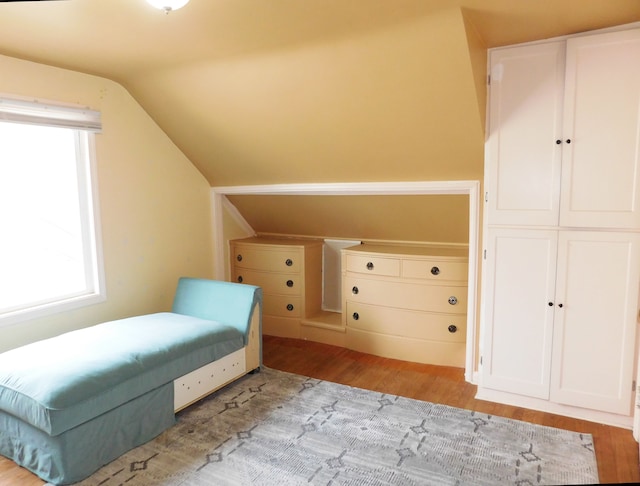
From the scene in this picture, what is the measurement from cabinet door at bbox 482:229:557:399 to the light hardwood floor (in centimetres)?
17

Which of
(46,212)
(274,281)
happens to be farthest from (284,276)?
(46,212)

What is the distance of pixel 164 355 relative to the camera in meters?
2.41

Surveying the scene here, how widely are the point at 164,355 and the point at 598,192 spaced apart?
Answer: 2.48 meters

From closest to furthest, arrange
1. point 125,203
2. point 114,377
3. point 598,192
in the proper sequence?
1. point 114,377
2. point 598,192
3. point 125,203

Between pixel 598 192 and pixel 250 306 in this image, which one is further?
pixel 250 306

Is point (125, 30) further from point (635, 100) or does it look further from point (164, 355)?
point (635, 100)

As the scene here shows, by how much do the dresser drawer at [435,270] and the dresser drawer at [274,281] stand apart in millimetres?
1015

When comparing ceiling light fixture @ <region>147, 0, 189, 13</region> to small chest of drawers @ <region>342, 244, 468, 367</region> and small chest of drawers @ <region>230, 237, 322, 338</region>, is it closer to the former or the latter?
small chest of drawers @ <region>342, 244, 468, 367</region>

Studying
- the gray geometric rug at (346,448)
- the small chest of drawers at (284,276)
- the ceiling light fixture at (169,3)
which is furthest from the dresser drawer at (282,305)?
the ceiling light fixture at (169,3)

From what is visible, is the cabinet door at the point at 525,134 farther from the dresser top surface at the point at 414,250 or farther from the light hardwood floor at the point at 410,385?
the light hardwood floor at the point at 410,385

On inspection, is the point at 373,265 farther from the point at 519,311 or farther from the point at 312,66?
the point at 312,66

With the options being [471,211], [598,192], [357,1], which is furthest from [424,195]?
[357,1]

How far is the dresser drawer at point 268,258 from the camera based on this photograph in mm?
3902

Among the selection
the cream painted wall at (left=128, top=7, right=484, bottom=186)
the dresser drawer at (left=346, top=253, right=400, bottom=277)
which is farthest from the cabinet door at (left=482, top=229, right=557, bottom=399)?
the dresser drawer at (left=346, top=253, right=400, bottom=277)
